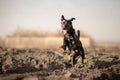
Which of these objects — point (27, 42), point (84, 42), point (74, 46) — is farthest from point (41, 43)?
point (74, 46)

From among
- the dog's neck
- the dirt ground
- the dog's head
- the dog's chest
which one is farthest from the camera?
the dog's chest

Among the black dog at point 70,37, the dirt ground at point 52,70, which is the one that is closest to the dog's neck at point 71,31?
the black dog at point 70,37

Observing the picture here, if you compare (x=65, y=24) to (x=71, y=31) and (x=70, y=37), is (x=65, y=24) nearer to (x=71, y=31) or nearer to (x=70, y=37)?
(x=71, y=31)

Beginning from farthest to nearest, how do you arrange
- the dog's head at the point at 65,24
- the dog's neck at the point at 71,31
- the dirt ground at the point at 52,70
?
the dog's neck at the point at 71,31
the dog's head at the point at 65,24
the dirt ground at the point at 52,70

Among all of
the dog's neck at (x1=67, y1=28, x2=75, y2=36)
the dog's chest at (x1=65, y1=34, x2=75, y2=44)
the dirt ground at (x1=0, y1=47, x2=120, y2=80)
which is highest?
the dog's neck at (x1=67, y1=28, x2=75, y2=36)

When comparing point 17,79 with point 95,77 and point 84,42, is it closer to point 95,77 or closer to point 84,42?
point 95,77

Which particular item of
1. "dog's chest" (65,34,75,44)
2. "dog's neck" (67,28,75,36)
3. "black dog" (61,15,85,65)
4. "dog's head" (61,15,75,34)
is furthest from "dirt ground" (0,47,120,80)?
"dog's head" (61,15,75,34)

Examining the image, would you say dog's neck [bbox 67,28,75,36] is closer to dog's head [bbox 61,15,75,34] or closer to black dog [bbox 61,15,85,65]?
black dog [bbox 61,15,85,65]

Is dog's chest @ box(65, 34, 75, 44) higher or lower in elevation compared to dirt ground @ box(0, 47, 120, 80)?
higher

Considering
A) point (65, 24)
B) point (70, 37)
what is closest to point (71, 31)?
point (70, 37)

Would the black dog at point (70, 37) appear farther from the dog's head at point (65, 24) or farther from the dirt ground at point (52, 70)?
the dirt ground at point (52, 70)

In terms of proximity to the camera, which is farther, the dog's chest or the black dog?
the dog's chest

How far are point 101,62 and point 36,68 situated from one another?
13.5 ft

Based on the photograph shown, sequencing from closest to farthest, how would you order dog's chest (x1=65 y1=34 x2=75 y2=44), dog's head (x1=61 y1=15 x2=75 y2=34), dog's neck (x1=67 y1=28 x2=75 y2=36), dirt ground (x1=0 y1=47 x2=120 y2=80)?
dirt ground (x1=0 y1=47 x2=120 y2=80), dog's head (x1=61 y1=15 x2=75 y2=34), dog's neck (x1=67 y1=28 x2=75 y2=36), dog's chest (x1=65 y1=34 x2=75 y2=44)
